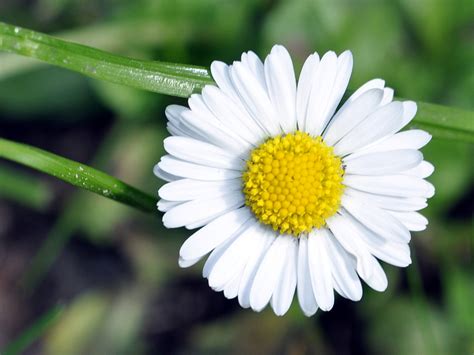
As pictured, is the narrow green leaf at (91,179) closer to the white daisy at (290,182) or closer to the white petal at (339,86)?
the white daisy at (290,182)

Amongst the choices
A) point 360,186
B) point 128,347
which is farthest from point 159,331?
point 360,186

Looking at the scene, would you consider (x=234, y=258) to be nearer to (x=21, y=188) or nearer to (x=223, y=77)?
(x=223, y=77)

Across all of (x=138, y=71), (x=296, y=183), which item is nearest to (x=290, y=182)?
(x=296, y=183)

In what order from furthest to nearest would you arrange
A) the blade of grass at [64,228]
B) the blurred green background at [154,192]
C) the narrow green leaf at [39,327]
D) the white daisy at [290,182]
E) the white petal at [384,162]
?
the blade of grass at [64,228] → the blurred green background at [154,192] → the narrow green leaf at [39,327] → the white daisy at [290,182] → the white petal at [384,162]

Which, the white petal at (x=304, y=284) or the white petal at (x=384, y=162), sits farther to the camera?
the white petal at (x=304, y=284)

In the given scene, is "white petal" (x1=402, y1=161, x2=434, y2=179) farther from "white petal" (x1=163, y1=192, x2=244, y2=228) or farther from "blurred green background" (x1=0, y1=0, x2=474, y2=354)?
"blurred green background" (x1=0, y1=0, x2=474, y2=354)

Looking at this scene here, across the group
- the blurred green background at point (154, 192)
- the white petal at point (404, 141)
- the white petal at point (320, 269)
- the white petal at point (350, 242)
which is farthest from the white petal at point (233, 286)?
the blurred green background at point (154, 192)
